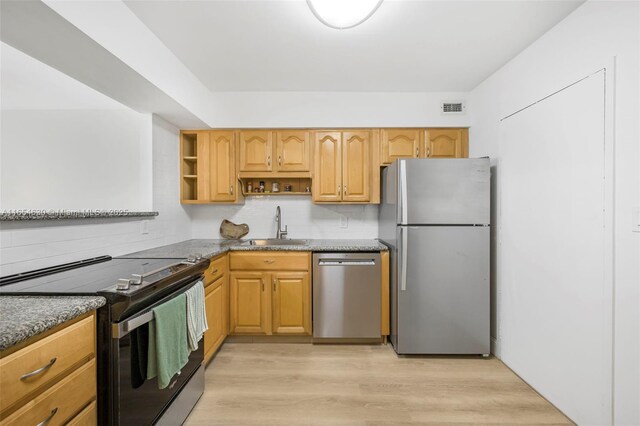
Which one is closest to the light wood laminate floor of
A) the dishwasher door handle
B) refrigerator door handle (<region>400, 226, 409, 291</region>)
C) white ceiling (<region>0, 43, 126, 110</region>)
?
refrigerator door handle (<region>400, 226, 409, 291</region>)

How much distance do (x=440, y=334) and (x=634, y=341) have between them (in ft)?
4.32

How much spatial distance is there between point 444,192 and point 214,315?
222cm

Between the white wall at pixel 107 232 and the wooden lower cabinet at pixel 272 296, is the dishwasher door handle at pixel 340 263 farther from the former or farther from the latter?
the white wall at pixel 107 232

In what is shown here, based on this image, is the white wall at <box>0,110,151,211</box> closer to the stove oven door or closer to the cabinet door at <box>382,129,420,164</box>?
the stove oven door

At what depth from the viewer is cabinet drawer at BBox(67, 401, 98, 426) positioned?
1.07m

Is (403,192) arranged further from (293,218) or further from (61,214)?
(61,214)

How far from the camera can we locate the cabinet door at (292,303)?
9.53 feet

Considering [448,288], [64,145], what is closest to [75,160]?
[64,145]

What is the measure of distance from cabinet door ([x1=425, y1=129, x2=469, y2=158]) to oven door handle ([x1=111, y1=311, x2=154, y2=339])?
9.55 feet

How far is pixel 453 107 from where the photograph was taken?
319cm

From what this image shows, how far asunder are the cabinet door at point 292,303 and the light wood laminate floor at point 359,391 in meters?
0.21

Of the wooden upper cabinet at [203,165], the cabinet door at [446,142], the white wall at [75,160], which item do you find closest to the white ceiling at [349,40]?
the cabinet door at [446,142]

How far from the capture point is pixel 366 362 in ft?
8.48

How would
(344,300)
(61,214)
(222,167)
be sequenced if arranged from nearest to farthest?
(61,214) < (344,300) < (222,167)
